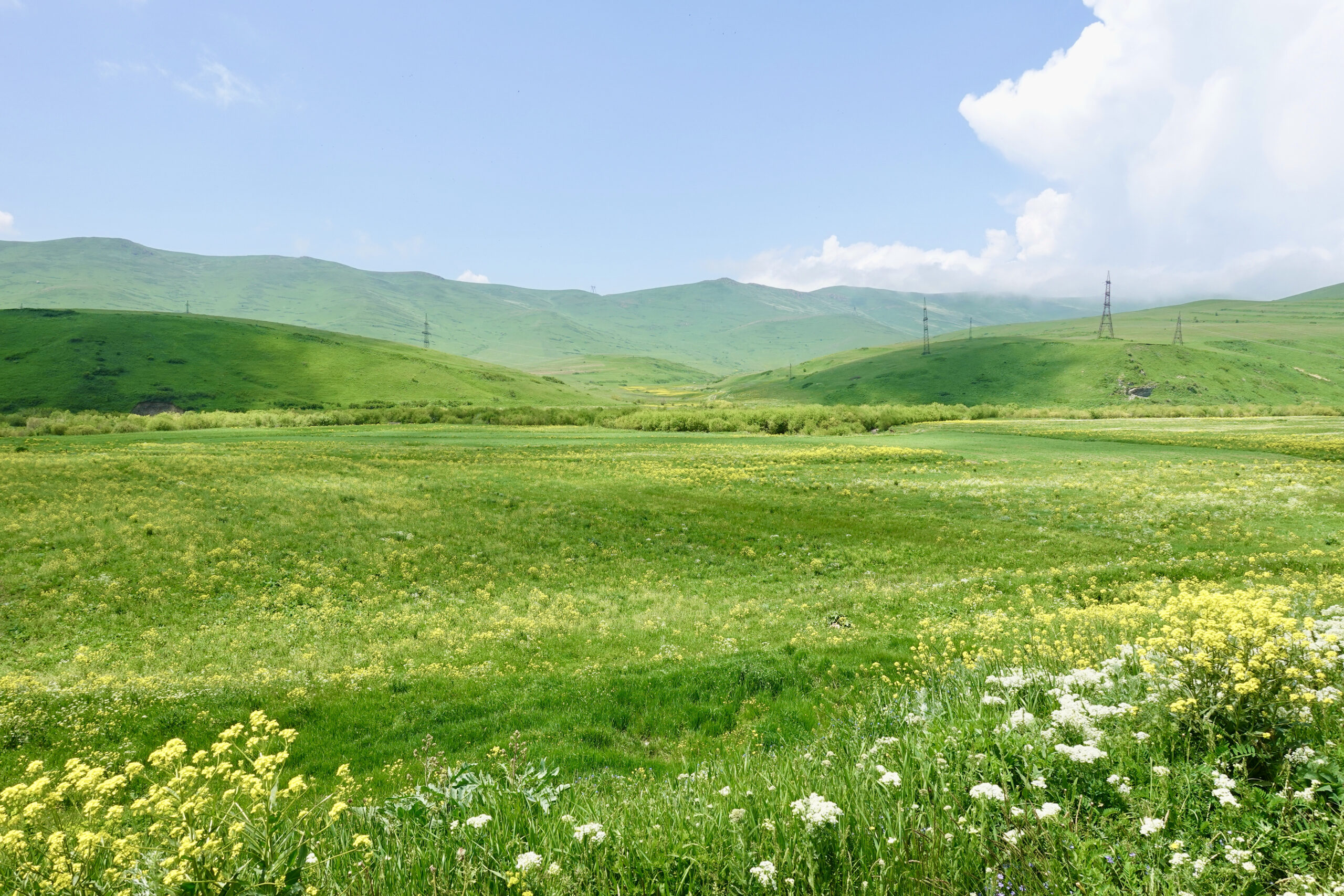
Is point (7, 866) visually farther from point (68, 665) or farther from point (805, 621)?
point (805, 621)

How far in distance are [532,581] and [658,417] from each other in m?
88.4

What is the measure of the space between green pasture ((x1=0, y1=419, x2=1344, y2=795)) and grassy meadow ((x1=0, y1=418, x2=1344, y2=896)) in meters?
0.17

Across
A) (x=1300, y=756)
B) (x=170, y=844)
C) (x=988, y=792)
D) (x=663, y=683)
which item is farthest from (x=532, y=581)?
(x=1300, y=756)

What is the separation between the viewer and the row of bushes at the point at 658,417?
9894cm

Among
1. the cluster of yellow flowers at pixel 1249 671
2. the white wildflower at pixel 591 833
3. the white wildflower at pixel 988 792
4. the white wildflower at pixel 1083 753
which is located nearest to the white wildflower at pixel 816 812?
the white wildflower at pixel 988 792

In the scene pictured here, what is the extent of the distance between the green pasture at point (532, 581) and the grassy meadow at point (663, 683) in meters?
0.17

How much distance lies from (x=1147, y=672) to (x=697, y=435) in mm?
90174

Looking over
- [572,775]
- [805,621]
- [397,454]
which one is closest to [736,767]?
[572,775]

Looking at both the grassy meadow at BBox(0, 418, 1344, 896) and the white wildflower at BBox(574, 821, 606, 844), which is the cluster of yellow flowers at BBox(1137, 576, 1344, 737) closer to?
the grassy meadow at BBox(0, 418, 1344, 896)

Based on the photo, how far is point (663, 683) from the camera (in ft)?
49.1

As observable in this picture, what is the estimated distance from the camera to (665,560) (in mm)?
28516

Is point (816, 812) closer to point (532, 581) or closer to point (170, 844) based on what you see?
point (170, 844)

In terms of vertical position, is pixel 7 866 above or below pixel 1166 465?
above

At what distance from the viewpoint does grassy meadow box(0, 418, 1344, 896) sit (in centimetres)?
513
